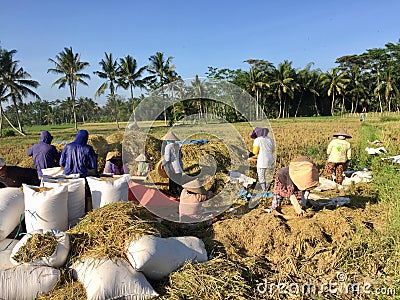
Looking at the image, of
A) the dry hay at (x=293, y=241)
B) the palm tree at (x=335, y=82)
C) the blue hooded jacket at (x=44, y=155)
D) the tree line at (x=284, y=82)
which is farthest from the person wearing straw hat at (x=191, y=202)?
the palm tree at (x=335, y=82)

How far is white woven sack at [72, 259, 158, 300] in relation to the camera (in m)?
2.23

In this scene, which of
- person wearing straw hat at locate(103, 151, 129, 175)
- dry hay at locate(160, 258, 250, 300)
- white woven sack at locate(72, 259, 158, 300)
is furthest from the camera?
person wearing straw hat at locate(103, 151, 129, 175)

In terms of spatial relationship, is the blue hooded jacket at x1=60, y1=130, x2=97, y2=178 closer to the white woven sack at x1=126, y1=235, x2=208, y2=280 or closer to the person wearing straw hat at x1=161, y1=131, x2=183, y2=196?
the person wearing straw hat at x1=161, y1=131, x2=183, y2=196

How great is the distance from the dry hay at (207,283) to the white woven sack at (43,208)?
1.20 meters

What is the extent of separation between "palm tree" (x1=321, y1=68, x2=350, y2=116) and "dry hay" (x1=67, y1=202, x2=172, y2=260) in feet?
124

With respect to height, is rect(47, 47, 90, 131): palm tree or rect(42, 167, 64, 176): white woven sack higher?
rect(47, 47, 90, 131): palm tree

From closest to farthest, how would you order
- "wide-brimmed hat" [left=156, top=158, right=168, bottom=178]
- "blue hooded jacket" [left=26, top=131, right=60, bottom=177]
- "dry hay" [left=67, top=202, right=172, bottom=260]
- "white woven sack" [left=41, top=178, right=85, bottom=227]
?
"dry hay" [left=67, top=202, right=172, bottom=260] < "white woven sack" [left=41, top=178, right=85, bottom=227] < "blue hooded jacket" [left=26, top=131, right=60, bottom=177] < "wide-brimmed hat" [left=156, top=158, right=168, bottom=178]

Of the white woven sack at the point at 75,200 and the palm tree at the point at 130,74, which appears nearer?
the white woven sack at the point at 75,200

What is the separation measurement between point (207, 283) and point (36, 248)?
125cm

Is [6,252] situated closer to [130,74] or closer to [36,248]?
[36,248]

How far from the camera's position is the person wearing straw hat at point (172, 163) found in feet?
15.2

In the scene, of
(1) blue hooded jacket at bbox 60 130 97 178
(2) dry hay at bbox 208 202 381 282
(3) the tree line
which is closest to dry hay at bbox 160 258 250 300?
(2) dry hay at bbox 208 202 381 282

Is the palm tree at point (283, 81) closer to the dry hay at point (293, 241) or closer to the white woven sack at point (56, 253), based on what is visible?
the dry hay at point (293, 241)

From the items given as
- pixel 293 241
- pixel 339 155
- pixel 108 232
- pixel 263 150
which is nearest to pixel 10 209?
pixel 108 232
